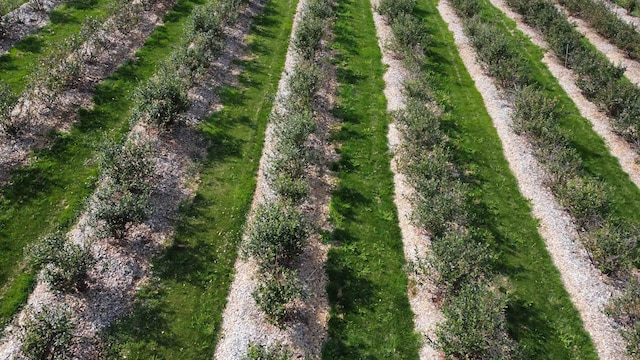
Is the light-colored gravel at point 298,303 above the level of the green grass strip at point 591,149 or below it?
below

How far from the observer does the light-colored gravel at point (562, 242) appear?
67.9ft

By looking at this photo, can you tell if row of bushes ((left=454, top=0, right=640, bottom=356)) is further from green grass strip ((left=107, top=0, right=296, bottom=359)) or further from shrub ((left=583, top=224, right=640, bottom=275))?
green grass strip ((left=107, top=0, right=296, bottom=359))

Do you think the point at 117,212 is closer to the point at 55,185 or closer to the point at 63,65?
the point at 55,185

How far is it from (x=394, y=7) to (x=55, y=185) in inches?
1326

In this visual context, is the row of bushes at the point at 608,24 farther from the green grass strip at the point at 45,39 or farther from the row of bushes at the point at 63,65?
the green grass strip at the point at 45,39

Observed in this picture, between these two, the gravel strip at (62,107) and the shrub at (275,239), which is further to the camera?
the gravel strip at (62,107)

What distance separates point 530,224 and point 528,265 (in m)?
Result: 3.08

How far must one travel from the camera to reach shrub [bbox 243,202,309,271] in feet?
→ 69.0

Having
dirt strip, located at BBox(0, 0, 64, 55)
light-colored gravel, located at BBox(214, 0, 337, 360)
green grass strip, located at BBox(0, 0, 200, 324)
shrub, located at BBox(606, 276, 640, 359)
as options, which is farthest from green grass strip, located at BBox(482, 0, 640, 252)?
dirt strip, located at BBox(0, 0, 64, 55)

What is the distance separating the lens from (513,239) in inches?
982

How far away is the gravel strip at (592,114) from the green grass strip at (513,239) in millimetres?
7571

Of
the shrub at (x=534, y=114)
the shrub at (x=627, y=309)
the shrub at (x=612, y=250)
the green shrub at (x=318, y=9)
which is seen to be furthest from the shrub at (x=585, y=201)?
the green shrub at (x=318, y=9)

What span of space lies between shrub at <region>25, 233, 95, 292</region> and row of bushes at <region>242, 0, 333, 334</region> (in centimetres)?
688

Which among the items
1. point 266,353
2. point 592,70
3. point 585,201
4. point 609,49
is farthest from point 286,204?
point 609,49
